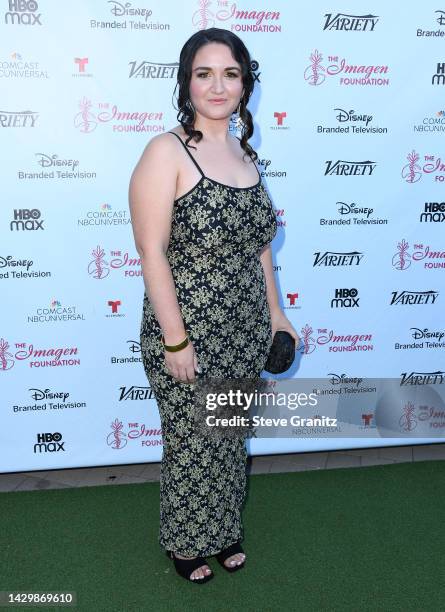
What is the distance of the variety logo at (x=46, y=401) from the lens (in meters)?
3.09

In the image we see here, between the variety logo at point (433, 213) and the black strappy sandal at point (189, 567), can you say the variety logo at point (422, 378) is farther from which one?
the black strappy sandal at point (189, 567)

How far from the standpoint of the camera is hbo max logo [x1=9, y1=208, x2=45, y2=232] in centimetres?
285

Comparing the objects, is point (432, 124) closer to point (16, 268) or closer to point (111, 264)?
point (111, 264)

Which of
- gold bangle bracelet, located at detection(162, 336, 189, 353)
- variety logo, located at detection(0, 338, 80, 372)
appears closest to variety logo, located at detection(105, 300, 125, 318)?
variety logo, located at detection(0, 338, 80, 372)

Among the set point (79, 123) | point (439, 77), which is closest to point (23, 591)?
point (79, 123)

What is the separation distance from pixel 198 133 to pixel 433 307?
6.15ft

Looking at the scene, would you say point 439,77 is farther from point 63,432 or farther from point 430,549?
point 63,432

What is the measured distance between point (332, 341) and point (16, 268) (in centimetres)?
160

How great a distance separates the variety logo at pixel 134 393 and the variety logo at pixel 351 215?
121 centimetres

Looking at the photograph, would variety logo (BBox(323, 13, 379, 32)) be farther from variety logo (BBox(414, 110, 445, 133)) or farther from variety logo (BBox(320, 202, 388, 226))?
variety logo (BBox(320, 202, 388, 226))

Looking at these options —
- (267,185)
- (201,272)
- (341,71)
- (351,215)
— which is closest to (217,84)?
(201,272)

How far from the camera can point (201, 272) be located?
79.4 inches

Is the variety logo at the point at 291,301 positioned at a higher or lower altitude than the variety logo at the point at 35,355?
higher

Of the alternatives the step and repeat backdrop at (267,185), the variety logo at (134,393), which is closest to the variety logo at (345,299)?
the step and repeat backdrop at (267,185)
